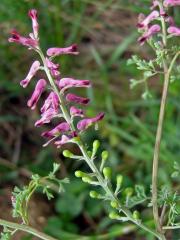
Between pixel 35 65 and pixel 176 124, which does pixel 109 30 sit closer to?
pixel 176 124

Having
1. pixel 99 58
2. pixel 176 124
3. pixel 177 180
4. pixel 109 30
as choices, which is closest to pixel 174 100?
pixel 176 124

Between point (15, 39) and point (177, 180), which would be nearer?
point (15, 39)

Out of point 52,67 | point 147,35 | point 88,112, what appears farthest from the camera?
point 88,112

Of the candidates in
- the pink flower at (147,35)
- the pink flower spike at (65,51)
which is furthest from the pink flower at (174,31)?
the pink flower spike at (65,51)

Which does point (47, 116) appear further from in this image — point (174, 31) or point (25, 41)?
point (174, 31)

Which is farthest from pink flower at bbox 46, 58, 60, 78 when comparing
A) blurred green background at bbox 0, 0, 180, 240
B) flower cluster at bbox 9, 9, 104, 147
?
blurred green background at bbox 0, 0, 180, 240

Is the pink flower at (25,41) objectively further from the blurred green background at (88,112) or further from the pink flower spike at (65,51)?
the blurred green background at (88,112)

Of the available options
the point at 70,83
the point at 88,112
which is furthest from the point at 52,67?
the point at 88,112

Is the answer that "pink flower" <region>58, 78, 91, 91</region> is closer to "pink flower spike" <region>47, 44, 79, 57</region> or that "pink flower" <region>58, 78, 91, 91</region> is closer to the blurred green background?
"pink flower spike" <region>47, 44, 79, 57</region>
